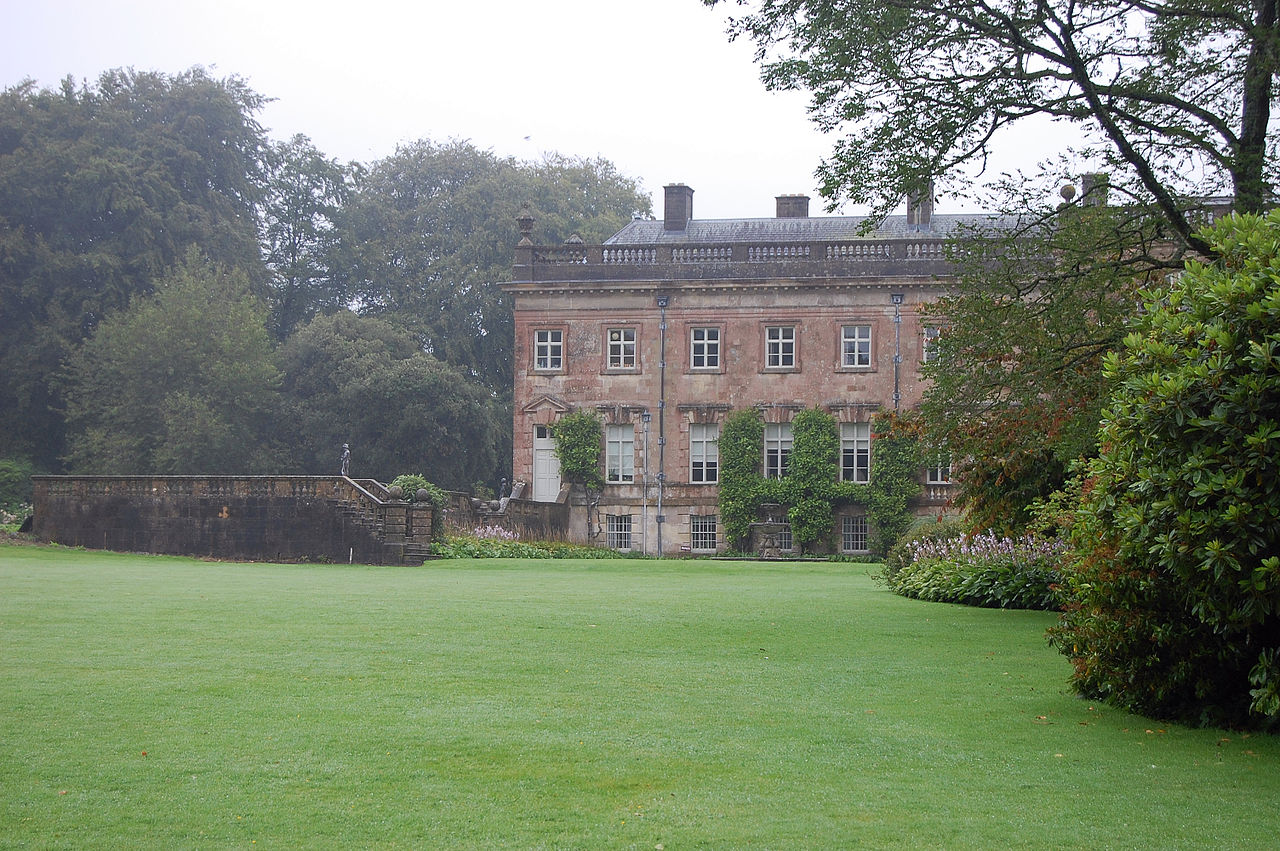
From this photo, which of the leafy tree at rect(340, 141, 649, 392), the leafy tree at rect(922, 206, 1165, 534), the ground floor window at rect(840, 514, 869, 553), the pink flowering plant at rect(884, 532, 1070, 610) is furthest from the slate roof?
the leafy tree at rect(922, 206, 1165, 534)

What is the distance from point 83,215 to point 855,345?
2967 cm

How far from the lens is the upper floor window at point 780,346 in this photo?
135ft

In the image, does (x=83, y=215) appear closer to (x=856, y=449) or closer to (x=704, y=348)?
(x=704, y=348)

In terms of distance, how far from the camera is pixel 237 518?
27438 millimetres

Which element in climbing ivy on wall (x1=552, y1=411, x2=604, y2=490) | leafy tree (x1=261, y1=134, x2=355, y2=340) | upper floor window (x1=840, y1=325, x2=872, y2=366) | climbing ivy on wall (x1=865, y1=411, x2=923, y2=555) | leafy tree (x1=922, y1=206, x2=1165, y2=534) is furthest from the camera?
leafy tree (x1=261, y1=134, x2=355, y2=340)

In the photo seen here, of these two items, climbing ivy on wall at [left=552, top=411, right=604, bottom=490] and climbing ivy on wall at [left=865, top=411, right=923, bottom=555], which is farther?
climbing ivy on wall at [left=552, top=411, right=604, bottom=490]

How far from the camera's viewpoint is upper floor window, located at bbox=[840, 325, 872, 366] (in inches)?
1598

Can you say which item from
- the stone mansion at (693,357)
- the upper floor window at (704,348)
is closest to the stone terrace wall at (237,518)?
the stone mansion at (693,357)

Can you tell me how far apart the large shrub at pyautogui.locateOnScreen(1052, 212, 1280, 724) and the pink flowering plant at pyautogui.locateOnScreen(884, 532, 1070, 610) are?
7168mm

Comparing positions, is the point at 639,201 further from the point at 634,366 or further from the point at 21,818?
the point at 21,818

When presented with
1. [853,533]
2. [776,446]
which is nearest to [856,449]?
[776,446]

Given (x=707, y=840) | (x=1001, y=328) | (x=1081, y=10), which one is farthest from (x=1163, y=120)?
(x=707, y=840)

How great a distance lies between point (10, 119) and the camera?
159ft

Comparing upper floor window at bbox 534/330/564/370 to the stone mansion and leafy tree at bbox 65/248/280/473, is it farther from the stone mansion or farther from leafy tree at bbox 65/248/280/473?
leafy tree at bbox 65/248/280/473
